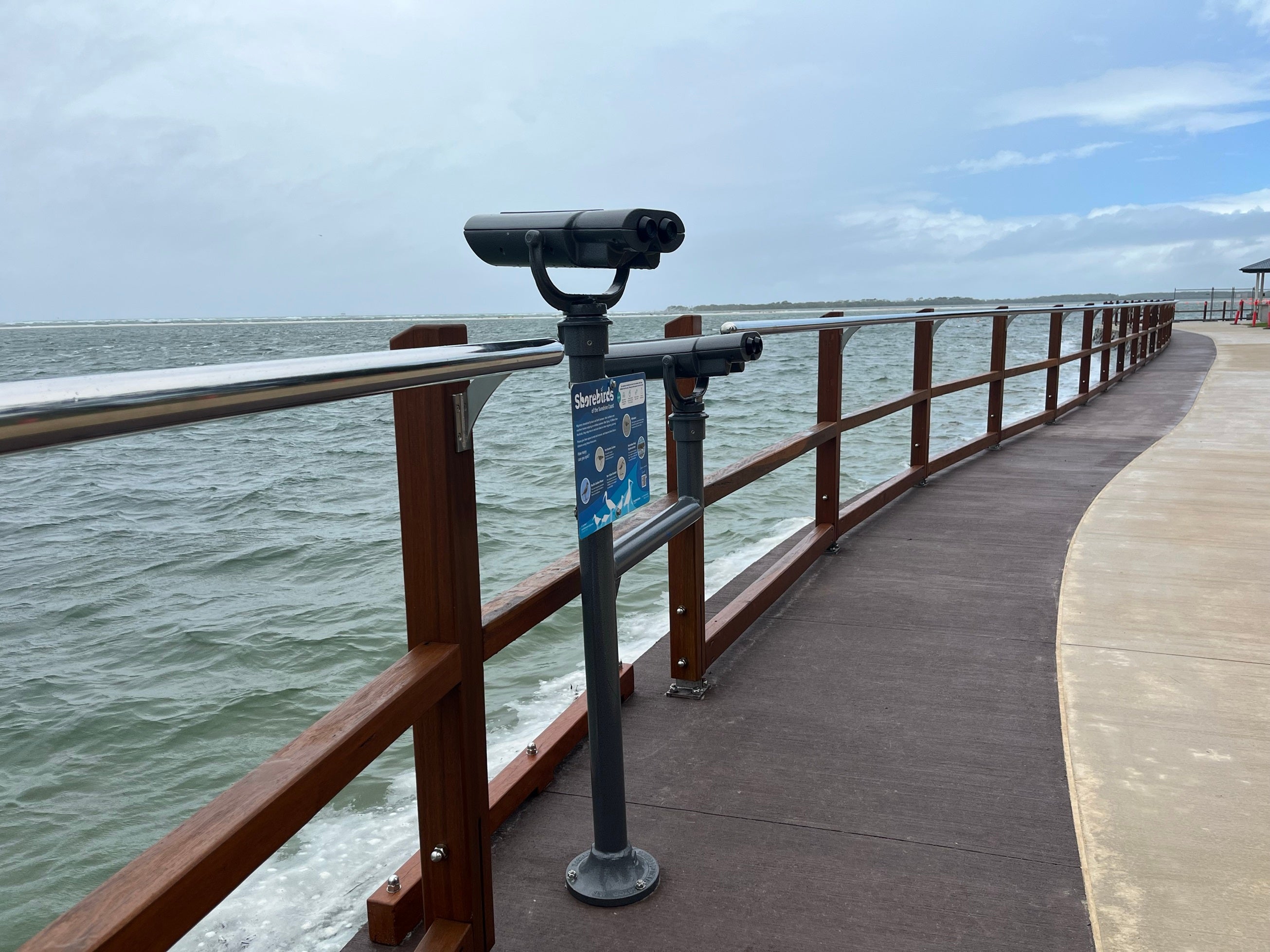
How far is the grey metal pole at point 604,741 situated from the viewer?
1.78m

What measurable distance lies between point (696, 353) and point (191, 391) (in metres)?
1.48

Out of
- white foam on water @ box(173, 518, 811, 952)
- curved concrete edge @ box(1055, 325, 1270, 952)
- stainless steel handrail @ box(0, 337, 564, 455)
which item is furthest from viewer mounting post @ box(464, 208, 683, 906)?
curved concrete edge @ box(1055, 325, 1270, 952)

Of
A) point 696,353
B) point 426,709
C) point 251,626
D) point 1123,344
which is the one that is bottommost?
point 251,626

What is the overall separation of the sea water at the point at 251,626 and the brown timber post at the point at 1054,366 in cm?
236

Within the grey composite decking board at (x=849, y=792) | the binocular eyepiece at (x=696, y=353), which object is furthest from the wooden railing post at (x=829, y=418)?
the binocular eyepiece at (x=696, y=353)

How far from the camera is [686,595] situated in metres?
2.71

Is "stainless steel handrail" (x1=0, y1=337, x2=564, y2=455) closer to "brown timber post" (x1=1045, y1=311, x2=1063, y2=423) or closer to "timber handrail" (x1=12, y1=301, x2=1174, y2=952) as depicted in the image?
"timber handrail" (x1=12, y1=301, x2=1174, y2=952)

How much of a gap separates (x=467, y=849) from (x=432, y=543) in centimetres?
51

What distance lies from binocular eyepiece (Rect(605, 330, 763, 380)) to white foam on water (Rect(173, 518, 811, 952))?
1.13 m

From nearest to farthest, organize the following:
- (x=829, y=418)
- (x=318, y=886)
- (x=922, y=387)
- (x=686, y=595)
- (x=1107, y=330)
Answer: (x=318, y=886) → (x=686, y=595) → (x=829, y=418) → (x=922, y=387) → (x=1107, y=330)

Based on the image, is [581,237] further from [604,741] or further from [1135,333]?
[1135,333]

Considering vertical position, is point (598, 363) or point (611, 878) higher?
point (598, 363)

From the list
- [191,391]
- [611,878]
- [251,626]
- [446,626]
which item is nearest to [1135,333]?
[251,626]

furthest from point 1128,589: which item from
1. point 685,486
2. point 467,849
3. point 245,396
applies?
point 245,396
